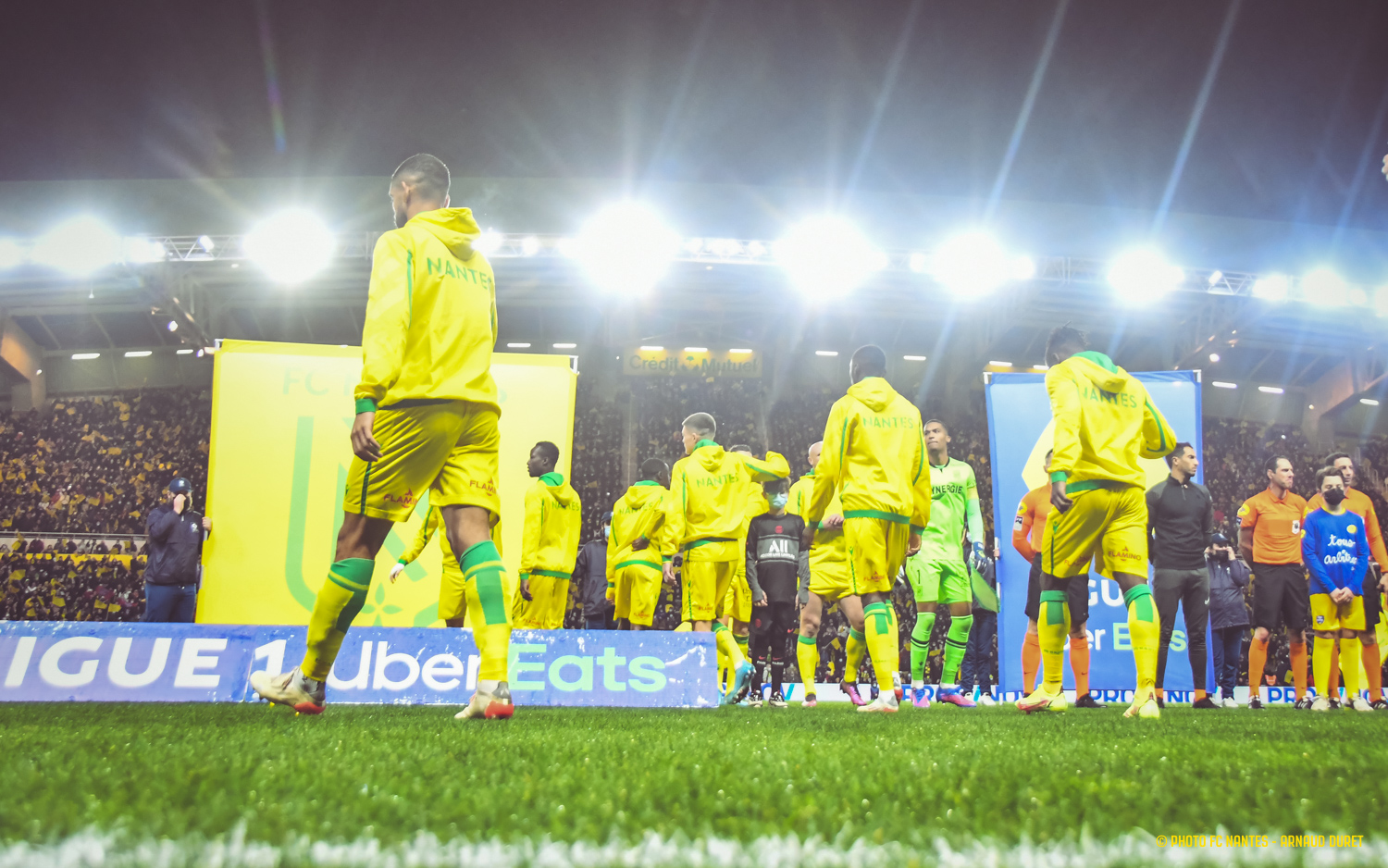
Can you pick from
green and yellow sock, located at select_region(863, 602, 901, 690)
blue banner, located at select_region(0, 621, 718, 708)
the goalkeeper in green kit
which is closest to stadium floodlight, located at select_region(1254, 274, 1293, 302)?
the goalkeeper in green kit

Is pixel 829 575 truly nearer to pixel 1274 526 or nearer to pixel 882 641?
pixel 882 641

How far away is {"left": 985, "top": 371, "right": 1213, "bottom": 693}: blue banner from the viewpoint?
7484 millimetres

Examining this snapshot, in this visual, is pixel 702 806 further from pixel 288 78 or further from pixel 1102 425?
pixel 288 78

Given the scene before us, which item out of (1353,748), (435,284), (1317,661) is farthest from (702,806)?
(1317,661)

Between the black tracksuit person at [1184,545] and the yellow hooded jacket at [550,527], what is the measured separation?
14.2 ft

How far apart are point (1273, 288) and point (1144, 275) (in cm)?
295

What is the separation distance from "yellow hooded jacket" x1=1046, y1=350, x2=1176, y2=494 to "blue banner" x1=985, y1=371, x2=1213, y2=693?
Result: 2.95 m

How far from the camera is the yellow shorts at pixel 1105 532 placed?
14.3 ft

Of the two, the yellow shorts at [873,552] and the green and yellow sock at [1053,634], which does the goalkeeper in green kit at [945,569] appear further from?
the yellow shorts at [873,552]

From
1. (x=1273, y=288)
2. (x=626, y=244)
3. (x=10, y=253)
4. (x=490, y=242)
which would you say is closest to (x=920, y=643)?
(x=626, y=244)

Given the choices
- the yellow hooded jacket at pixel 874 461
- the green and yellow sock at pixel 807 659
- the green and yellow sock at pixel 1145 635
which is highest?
the yellow hooded jacket at pixel 874 461

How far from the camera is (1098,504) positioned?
4367 mm

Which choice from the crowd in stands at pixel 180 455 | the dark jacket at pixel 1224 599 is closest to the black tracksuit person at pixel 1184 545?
the dark jacket at pixel 1224 599

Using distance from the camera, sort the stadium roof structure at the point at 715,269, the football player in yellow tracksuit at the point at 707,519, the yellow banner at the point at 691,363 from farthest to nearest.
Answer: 1. the yellow banner at the point at 691,363
2. the stadium roof structure at the point at 715,269
3. the football player in yellow tracksuit at the point at 707,519
